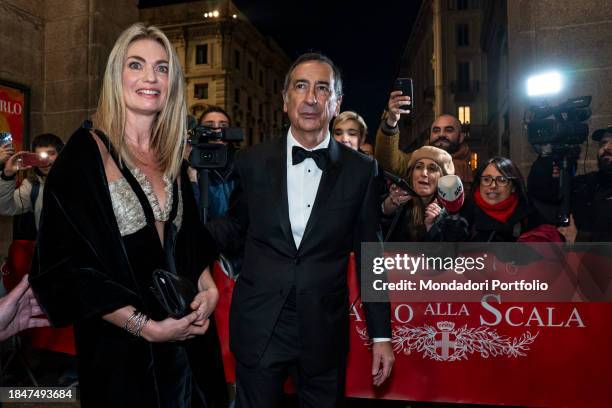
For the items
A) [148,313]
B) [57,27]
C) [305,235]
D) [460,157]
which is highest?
[57,27]

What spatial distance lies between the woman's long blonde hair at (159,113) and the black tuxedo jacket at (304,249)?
44 centimetres

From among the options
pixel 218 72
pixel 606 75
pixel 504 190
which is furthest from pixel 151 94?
pixel 218 72

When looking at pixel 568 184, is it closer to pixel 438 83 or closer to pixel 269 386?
pixel 269 386

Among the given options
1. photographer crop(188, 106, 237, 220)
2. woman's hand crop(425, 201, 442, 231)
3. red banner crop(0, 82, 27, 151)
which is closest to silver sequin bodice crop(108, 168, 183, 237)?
photographer crop(188, 106, 237, 220)

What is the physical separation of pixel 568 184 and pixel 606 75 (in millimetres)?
2048

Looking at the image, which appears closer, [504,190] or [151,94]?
[151,94]

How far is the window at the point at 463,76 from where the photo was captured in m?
44.1

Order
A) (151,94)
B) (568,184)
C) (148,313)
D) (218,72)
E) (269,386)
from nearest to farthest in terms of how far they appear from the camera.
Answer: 1. (148,313)
2. (151,94)
3. (269,386)
4. (568,184)
5. (218,72)

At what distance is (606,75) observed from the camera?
4859mm

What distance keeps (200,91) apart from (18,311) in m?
41.4

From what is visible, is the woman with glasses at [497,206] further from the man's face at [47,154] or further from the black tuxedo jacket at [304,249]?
the man's face at [47,154]

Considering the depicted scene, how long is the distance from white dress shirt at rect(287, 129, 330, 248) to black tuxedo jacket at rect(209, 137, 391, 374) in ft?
0.15

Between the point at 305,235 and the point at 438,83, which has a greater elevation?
the point at 438,83

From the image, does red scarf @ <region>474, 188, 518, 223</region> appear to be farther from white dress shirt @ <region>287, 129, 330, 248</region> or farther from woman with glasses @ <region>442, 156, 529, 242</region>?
white dress shirt @ <region>287, 129, 330, 248</region>
